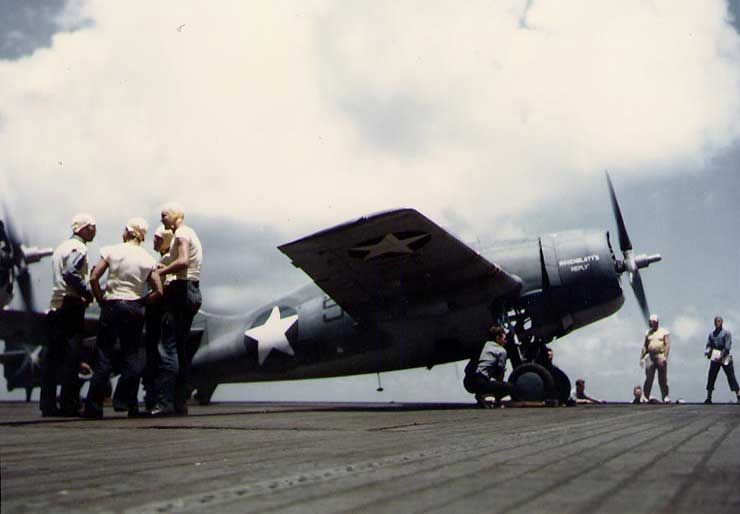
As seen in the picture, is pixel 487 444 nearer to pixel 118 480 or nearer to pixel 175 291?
pixel 118 480

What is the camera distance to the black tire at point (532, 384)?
29.9ft

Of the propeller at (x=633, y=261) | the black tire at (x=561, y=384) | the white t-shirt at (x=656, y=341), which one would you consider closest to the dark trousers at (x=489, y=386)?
the black tire at (x=561, y=384)

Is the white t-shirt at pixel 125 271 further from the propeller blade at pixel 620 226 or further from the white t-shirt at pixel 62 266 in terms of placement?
the propeller blade at pixel 620 226

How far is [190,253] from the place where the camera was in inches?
250

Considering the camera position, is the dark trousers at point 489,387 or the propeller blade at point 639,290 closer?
the dark trousers at point 489,387

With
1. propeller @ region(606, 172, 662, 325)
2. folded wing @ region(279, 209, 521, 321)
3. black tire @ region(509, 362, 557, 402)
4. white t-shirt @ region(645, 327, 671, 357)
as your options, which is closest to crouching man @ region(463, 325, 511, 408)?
black tire @ region(509, 362, 557, 402)

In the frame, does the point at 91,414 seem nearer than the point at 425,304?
Yes

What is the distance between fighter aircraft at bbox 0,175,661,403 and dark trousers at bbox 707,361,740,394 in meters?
3.75

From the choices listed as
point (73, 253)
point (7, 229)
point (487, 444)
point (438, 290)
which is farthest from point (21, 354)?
point (487, 444)

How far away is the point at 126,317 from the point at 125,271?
1.29 ft

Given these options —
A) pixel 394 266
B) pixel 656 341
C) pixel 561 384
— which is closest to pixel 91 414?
pixel 394 266

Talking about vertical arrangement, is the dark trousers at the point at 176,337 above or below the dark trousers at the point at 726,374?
above

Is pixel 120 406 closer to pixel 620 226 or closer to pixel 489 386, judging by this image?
pixel 489 386

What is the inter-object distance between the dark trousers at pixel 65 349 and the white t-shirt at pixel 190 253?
2.92 ft
